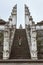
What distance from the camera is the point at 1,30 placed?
19031 mm

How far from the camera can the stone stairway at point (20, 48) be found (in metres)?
12.8

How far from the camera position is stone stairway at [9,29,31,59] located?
12805mm

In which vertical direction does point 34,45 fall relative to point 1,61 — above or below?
above

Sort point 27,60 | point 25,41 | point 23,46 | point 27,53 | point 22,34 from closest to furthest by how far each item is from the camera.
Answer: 1. point 27,60
2. point 27,53
3. point 23,46
4. point 25,41
5. point 22,34

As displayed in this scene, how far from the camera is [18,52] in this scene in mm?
13445

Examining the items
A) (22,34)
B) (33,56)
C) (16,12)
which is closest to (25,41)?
(22,34)

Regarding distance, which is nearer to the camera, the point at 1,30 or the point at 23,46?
the point at 23,46

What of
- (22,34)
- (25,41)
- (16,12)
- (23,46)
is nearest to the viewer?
(23,46)

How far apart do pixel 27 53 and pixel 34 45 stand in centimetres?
82

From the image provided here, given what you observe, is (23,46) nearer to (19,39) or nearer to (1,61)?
(19,39)

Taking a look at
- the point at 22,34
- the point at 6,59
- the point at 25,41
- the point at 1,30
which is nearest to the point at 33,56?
the point at 6,59

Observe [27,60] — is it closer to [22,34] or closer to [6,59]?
[6,59]

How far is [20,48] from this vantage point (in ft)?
46.5

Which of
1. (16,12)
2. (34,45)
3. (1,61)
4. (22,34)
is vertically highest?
(16,12)
